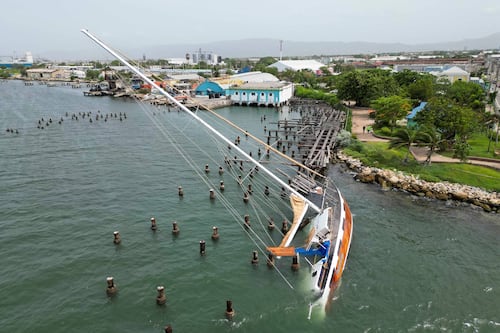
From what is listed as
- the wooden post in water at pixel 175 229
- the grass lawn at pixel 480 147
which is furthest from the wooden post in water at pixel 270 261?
the grass lawn at pixel 480 147

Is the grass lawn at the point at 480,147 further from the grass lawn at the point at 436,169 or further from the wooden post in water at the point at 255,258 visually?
the wooden post in water at the point at 255,258

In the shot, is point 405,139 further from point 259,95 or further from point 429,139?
point 259,95

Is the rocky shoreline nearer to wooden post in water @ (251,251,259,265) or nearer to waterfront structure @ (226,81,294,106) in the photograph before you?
wooden post in water @ (251,251,259,265)

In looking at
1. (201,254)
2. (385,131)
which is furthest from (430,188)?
(201,254)

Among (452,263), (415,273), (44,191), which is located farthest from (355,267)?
(44,191)

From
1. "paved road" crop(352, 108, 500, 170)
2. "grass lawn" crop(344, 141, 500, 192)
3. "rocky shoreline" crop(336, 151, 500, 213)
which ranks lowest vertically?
"rocky shoreline" crop(336, 151, 500, 213)

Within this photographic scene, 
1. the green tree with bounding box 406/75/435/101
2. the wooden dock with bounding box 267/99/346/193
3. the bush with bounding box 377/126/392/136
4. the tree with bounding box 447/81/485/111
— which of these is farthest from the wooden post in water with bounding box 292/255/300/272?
the green tree with bounding box 406/75/435/101

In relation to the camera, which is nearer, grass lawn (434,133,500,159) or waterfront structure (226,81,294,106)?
grass lawn (434,133,500,159)
